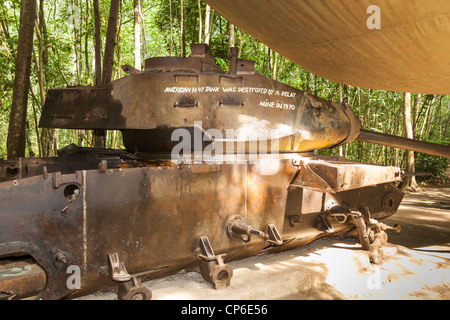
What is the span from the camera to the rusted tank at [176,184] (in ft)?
8.66

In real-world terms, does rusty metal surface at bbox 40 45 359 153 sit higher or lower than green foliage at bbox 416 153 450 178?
higher

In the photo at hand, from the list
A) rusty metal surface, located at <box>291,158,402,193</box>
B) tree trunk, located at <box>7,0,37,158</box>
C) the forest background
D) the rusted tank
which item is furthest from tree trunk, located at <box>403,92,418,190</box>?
tree trunk, located at <box>7,0,37,158</box>

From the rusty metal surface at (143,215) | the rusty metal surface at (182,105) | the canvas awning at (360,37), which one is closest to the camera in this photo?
the rusty metal surface at (143,215)

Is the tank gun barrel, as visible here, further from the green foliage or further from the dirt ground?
the green foliage

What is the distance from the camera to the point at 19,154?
5.46 m

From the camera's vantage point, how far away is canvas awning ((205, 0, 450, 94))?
4.07 metres

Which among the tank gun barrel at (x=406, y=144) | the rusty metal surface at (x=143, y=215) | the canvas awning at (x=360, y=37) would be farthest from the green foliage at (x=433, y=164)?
the rusty metal surface at (x=143, y=215)

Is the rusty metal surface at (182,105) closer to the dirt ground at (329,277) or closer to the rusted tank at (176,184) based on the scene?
the rusted tank at (176,184)

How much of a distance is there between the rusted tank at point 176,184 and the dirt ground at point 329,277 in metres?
0.18

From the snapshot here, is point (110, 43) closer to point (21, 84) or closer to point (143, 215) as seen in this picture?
point (21, 84)

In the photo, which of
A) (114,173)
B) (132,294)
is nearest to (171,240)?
(132,294)

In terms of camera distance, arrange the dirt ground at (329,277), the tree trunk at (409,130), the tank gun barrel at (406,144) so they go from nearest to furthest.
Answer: the dirt ground at (329,277)
the tank gun barrel at (406,144)
the tree trunk at (409,130)

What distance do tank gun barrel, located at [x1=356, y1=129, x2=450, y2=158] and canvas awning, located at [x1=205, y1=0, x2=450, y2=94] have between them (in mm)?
886
